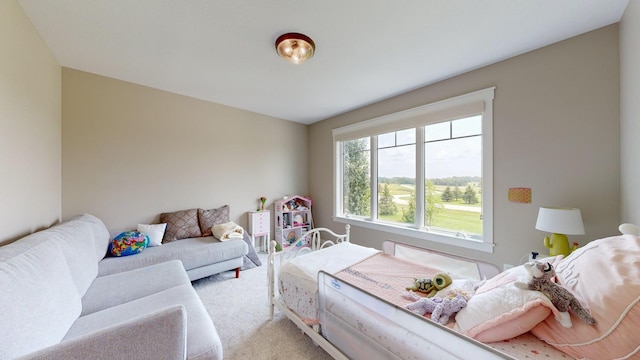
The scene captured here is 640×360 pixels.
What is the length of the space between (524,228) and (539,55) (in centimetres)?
162

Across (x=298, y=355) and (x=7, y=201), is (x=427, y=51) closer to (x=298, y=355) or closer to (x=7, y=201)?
(x=298, y=355)

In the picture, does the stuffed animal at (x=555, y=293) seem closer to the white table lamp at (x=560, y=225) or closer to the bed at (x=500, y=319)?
the bed at (x=500, y=319)

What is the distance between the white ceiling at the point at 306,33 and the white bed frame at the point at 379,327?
185 cm

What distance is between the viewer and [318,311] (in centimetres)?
152

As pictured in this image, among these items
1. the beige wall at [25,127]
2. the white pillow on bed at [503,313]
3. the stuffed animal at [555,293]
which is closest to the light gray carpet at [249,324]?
the white pillow on bed at [503,313]

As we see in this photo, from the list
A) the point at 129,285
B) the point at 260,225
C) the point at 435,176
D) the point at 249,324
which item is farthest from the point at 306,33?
the point at 260,225

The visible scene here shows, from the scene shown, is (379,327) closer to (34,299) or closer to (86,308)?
(34,299)

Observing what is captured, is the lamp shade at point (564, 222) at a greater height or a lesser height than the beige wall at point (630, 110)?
lesser

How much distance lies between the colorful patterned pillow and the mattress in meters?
1.72

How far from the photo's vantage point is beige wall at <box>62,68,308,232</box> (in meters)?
2.45

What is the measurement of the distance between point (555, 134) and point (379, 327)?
2290 millimetres

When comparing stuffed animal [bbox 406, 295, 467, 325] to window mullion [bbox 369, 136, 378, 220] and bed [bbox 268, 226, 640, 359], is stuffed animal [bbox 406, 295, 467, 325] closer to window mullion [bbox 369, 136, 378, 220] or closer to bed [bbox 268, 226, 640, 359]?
bed [bbox 268, 226, 640, 359]

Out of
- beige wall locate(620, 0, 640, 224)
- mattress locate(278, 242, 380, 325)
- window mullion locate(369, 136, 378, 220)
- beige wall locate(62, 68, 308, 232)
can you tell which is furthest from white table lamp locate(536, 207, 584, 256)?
beige wall locate(62, 68, 308, 232)

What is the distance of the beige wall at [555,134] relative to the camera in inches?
67.2
